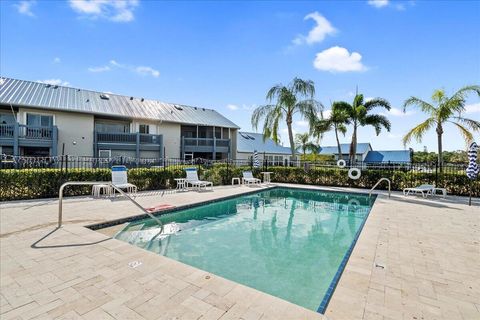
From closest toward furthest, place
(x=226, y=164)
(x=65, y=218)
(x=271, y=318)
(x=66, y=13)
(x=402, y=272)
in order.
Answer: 1. (x=271, y=318)
2. (x=402, y=272)
3. (x=65, y=218)
4. (x=66, y=13)
5. (x=226, y=164)

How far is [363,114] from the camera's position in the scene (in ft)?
71.7

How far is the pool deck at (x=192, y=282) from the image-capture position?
2795 mm

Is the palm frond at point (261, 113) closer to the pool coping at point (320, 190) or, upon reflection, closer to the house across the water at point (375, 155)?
the pool coping at point (320, 190)

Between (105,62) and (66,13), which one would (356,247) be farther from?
(105,62)

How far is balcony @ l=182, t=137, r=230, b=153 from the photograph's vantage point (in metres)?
27.0

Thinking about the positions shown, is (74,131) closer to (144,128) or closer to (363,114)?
(144,128)

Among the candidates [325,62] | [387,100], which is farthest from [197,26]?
[387,100]

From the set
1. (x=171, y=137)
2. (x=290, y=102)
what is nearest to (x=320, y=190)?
(x=290, y=102)

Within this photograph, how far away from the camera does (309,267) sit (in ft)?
16.3

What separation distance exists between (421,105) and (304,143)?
22756 millimetres

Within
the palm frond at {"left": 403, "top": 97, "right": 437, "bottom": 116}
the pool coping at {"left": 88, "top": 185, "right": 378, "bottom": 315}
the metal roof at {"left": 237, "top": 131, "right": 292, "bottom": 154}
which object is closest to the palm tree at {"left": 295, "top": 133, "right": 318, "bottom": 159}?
the metal roof at {"left": 237, "top": 131, "right": 292, "bottom": 154}

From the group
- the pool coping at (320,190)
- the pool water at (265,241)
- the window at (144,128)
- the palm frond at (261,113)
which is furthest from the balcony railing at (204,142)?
the pool water at (265,241)

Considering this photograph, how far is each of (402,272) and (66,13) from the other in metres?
13.9

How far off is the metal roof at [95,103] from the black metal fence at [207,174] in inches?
233
